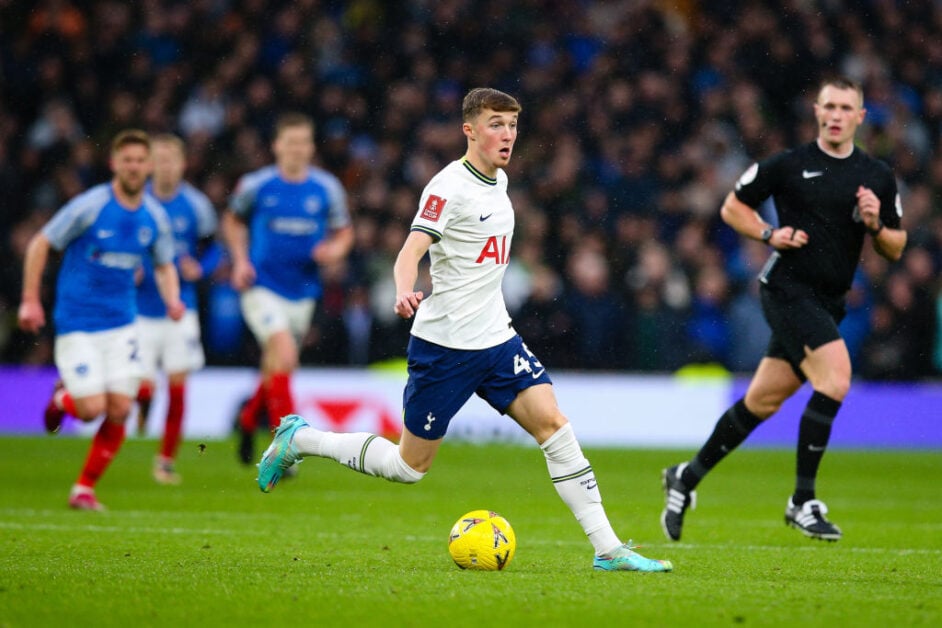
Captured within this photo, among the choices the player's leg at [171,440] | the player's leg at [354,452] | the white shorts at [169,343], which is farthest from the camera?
the white shorts at [169,343]

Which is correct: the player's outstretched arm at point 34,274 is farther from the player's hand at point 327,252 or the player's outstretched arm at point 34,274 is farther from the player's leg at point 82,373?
the player's hand at point 327,252

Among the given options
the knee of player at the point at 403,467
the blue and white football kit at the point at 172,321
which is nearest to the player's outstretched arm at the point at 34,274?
the blue and white football kit at the point at 172,321

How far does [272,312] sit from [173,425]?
1309 millimetres

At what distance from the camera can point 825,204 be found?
8734 millimetres

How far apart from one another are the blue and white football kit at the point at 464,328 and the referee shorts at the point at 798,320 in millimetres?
2118

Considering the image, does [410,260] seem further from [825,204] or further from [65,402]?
[65,402]

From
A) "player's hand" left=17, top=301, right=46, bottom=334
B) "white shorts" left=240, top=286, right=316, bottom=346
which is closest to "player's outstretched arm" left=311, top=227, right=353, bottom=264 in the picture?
"white shorts" left=240, top=286, right=316, bottom=346

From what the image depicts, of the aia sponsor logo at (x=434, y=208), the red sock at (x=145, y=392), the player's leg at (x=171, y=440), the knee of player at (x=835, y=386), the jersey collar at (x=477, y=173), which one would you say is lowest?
the player's leg at (x=171, y=440)

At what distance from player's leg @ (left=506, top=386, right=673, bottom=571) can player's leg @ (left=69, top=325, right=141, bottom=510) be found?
424cm

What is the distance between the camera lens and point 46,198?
1944 cm

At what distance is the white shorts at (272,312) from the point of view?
12.8m

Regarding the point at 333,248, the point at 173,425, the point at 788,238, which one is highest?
the point at 788,238

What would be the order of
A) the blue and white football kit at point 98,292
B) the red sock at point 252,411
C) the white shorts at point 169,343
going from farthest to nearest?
1. the white shorts at point 169,343
2. the red sock at point 252,411
3. the blue and white football kit at point 98,292

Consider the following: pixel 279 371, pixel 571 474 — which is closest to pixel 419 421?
pixel 571 474
